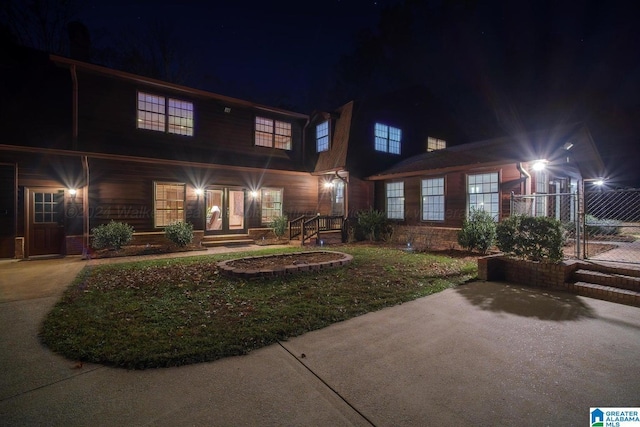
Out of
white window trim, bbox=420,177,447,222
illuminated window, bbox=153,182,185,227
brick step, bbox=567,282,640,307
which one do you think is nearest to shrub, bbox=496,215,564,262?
brick step, bbox=567,282,640,307

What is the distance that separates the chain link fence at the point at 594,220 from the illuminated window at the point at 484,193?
65cm

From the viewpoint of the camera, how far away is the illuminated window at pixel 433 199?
11665 millimetres

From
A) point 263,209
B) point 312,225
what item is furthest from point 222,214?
point 312,225

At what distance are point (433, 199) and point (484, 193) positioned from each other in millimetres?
1959

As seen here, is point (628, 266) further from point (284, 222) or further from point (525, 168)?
point (284, 222)

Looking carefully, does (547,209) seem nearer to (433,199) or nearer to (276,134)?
(433,199)

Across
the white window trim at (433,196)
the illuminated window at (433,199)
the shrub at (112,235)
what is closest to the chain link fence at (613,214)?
the white window trim at (433,196)

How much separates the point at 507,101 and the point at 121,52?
2593cm

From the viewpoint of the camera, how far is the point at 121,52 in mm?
19625

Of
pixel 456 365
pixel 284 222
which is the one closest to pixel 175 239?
pixel 284 222

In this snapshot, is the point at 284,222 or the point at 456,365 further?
the point at 284,222

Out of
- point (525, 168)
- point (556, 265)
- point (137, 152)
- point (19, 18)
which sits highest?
point (19, 18)

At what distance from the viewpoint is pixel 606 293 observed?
496cm

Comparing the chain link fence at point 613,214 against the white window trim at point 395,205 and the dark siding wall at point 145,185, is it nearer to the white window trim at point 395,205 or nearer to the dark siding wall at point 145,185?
the white window trim at point 395,205
